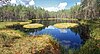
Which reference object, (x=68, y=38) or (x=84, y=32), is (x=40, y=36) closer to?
(x=68, y=38)

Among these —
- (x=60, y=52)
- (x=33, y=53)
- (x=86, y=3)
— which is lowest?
(x=60, y=52)

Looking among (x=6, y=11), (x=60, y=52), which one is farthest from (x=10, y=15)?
(x=60, y=52)

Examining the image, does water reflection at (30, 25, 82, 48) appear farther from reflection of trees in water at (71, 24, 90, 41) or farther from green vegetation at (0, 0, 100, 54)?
green vegetation at (0, 0, 100, 54)

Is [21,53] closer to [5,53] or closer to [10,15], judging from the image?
[5,53]

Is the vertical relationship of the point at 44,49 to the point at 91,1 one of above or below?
below

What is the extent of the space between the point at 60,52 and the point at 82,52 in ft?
12.0

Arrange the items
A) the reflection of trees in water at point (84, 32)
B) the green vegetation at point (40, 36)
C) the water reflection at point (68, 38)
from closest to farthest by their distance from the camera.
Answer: the green vegetation at point (40, 36)
the water reflection at point (68, 38)
the reflection of trees in water at point (84, 32)

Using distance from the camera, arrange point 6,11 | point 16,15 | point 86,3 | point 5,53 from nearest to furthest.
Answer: point 5,53
point 86,3
point 6,11
point 16,15

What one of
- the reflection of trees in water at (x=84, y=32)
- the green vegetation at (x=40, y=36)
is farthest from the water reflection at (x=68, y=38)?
the green vegetation at (x=40, y=36)

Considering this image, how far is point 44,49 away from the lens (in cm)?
1795

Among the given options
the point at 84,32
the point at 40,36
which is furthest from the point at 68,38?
the point at 40,36

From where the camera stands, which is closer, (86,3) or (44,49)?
(44,49)

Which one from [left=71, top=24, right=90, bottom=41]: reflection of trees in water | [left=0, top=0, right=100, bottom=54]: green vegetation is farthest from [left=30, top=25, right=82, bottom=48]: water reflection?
[left=0, top=0, right=100, bottom=54]: green vegetation

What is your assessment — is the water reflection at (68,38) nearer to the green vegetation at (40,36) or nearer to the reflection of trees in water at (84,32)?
the reflection of trees in water at (84,32)
